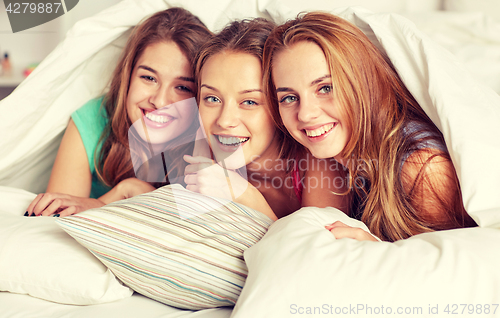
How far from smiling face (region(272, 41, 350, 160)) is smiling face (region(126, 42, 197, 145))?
33 centimetres

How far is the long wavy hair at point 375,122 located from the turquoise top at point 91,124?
2.32 ft

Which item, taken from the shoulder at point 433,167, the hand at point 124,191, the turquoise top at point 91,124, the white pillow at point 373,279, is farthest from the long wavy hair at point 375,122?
the turquoise top at point 91,124

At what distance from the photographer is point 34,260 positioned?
2.39 feet

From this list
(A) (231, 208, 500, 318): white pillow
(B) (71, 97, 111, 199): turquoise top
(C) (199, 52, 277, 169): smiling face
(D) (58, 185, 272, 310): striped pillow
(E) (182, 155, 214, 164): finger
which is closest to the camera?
(A) (231, 208, 500, 318): white pillow

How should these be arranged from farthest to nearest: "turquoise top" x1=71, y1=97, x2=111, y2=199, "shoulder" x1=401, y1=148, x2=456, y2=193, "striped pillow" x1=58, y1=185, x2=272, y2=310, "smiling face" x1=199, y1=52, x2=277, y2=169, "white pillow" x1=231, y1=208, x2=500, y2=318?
"turquoise top" x1=71, y1=97, x2=111, y2=199 < "smiling face" x1=199, y1=52, x2=277, y2=169 < "shoulder" x1=401, y1=148, x2=456, y2=193 < "striped pillow" x1=58, y1=185, x2=272, y2=310 < "white pillow" x1=231, y1=208, x2=500, y2=318

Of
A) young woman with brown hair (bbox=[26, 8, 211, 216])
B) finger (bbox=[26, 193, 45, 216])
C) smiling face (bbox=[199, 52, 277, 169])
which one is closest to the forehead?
young woman with brown hair (bbox=[26, 8, 211, 216])

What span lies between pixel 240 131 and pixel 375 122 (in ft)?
1.17

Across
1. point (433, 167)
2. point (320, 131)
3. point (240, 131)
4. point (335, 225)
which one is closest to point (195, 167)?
point (240, 131)

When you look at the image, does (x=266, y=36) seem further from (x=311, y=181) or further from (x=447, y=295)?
(x=447, y=295)

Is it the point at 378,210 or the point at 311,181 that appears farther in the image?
the point at 311,181

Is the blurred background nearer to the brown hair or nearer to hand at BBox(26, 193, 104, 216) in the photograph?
the brown hair

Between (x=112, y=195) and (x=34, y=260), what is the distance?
459 millimetres

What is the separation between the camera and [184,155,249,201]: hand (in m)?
1.00

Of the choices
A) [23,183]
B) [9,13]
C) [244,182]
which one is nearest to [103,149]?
[23,183]
